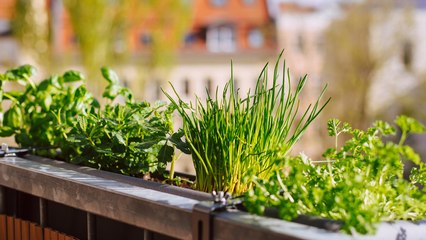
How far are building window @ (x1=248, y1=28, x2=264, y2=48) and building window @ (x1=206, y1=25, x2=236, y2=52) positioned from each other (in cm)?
74

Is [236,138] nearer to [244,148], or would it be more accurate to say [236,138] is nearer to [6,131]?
[244,148]

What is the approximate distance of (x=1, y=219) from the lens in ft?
5.26

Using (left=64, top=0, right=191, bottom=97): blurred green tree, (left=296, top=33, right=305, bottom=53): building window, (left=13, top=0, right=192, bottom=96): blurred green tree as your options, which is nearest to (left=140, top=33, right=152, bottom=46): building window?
(left=13, top=0, right=192, bottom=96): blurred green tree

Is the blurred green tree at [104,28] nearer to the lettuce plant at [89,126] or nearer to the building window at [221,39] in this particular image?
the building window at [221,39]

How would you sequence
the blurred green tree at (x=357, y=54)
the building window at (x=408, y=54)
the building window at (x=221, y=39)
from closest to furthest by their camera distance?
the blurred green tree at (x=357, y=54), the building window at (x=408, y=54), the building window at (x=221, y=39)

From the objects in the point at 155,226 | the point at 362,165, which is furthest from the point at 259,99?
the point at 155,226

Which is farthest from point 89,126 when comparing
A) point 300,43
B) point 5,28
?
point 300,43

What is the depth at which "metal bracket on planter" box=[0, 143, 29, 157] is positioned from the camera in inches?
66.1

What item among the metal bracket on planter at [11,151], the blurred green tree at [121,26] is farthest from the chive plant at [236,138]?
the blurred green tree at [121,26]

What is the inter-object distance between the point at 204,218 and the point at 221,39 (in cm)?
2713

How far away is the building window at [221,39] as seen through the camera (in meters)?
27.6

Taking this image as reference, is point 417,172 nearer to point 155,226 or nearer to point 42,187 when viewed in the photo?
point 155,226

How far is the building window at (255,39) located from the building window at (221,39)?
2.41 ft

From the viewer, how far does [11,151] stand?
1698 mm
